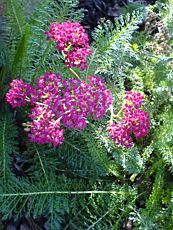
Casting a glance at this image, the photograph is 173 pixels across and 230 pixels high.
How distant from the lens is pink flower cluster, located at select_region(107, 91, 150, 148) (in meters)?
1.76

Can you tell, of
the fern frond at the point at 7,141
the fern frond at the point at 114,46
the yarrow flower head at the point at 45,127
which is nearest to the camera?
the yarrow flower head at the point at 45,127

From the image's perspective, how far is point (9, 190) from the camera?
181cm

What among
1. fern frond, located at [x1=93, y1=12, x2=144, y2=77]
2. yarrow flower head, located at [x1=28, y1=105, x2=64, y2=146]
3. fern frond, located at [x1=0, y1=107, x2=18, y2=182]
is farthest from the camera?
fern frond, located at [x1=93, y1=12, x2=144, y2=77]

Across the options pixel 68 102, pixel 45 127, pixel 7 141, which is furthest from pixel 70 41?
pixel 7 141

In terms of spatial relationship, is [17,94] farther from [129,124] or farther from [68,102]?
[129,124]

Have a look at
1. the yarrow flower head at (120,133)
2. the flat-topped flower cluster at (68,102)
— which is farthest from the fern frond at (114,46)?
the yarrow flower head at (120,133)

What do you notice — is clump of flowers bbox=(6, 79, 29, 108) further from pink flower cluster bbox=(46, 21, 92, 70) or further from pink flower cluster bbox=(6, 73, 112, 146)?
pink flower cluster bbox=(46, 21, 92, 70)

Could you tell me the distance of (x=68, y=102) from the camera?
5.55ft

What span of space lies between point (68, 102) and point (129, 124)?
0.89 ft

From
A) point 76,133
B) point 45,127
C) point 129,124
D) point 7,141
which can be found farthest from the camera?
point 76,133

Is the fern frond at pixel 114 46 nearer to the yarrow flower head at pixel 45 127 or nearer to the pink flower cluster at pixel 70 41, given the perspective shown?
the pink flower cluster at pixel 70 41

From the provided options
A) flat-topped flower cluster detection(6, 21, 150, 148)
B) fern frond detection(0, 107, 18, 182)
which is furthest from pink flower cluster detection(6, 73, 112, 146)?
fern frond detection(0, 107, 18, 182)

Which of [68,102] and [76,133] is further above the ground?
[68,102]

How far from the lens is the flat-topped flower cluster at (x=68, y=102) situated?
5.54ft
